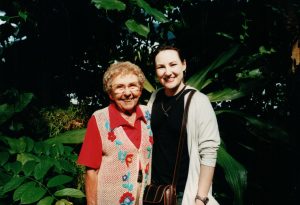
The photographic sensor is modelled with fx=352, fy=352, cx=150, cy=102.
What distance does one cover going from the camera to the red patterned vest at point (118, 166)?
192 centimetres

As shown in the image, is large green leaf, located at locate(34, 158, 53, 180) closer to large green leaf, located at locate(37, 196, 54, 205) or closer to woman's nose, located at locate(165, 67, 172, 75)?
large green leaf, located at locate(37, 196, 54, 205)

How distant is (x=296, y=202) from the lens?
339cm

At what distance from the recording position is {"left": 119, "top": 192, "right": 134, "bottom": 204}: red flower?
76.2 inches

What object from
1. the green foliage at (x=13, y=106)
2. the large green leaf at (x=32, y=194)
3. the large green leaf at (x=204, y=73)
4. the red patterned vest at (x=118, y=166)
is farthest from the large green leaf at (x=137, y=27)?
the large green leaf at (x=32, y=194)

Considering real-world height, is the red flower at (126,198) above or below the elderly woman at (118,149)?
below

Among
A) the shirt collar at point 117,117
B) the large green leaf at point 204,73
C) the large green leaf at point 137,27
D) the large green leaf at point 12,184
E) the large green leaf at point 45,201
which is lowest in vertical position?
the large green leaf at point 45,201

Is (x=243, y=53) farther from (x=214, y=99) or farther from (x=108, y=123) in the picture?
(x=108, y=123)

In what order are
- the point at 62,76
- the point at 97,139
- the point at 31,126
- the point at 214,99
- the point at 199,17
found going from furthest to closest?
1. the point at 199,17
2. the point at 62,76
3. the point at 214,99
4. the point at 31,126
5. the point at 97,139

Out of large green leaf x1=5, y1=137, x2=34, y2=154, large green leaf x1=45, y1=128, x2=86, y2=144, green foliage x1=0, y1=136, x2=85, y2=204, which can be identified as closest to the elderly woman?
green foliage x1=0, y1=136, x2=85, y2=204

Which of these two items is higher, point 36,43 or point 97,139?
point 36,43

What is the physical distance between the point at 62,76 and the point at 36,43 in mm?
382

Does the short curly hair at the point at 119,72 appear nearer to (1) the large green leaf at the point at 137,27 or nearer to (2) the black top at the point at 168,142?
(2) the black top at the point at 168,142

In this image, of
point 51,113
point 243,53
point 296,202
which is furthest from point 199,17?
point 296,202

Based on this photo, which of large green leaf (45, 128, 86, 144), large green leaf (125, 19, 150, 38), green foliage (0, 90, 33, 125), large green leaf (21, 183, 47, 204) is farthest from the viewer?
large green leaf (45, 128, 86, 144)
